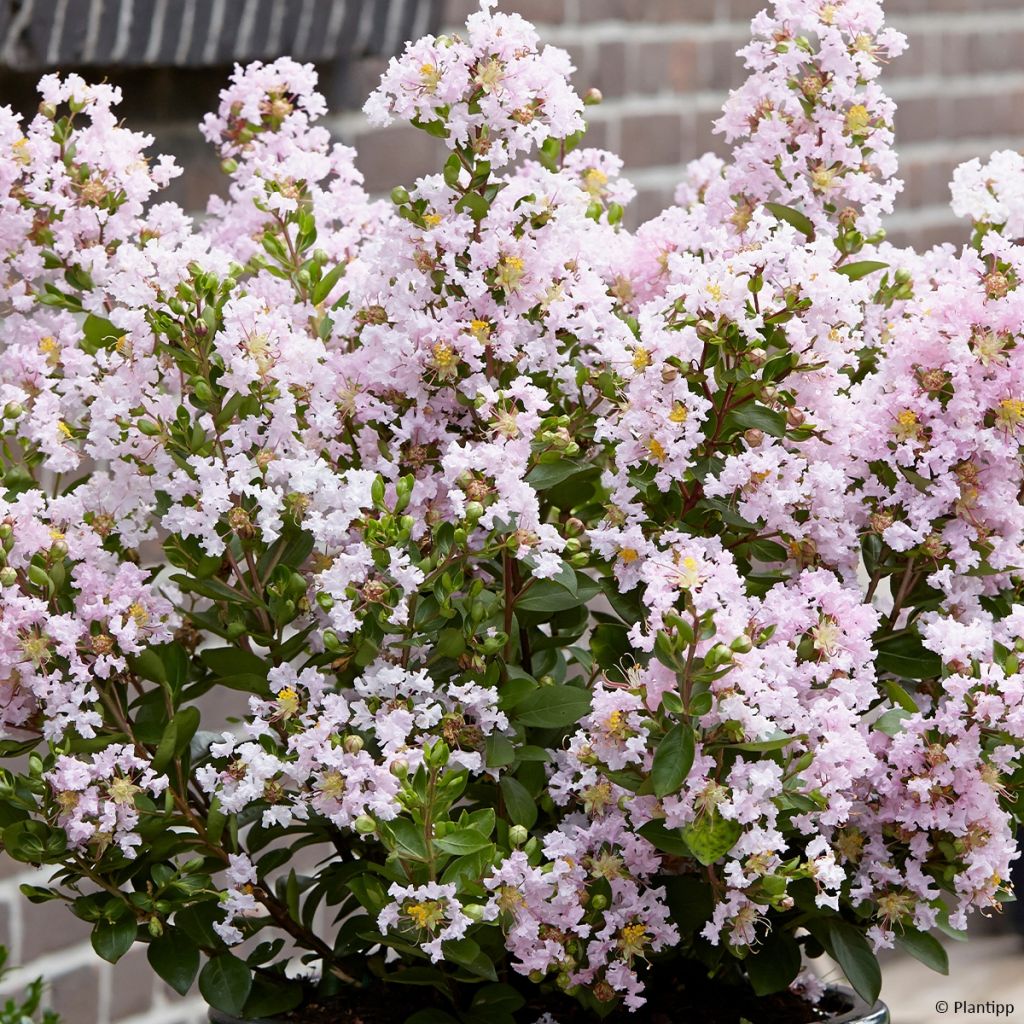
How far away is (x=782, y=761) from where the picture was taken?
85 centimetres

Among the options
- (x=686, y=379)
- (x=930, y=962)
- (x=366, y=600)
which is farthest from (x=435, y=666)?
(x=930, y=962)

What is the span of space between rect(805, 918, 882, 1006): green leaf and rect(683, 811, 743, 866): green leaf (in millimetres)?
164

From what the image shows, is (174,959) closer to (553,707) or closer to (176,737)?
(176,737)

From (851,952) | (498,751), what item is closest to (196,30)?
(498,751)

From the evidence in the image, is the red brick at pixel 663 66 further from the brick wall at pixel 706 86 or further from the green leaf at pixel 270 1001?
the green leaf at pixel 270 1001

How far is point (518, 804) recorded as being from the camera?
93cm

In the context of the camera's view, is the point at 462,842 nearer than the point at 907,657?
Yes

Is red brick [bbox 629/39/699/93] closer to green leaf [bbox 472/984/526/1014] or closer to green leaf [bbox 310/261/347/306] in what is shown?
green leaf [bbox 310/261/347/306]

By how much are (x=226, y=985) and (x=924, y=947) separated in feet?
1.25

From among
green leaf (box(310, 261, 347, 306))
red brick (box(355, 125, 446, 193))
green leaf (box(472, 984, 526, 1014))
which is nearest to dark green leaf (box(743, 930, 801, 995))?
green leaf (box(472, 984, 526, 1014))

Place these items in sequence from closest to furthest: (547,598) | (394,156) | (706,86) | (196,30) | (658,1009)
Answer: (547,598) < (658,1009) < (196,30) < (394,156) < (706,86)

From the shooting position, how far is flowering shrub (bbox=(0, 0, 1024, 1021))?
846 millimetres

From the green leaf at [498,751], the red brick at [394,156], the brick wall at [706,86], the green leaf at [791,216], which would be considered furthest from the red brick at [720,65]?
the green leaf at [498,751]

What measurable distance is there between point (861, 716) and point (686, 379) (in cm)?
21
